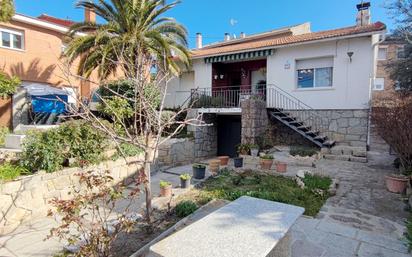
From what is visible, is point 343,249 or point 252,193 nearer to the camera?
point 343,249

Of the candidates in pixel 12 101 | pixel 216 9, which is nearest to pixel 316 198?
pixel 12 101

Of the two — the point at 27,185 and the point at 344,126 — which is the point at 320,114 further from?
the point at 27,185

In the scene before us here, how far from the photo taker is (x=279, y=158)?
11586mm

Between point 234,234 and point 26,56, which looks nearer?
point 234,234

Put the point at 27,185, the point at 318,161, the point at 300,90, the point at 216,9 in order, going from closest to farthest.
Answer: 1. the point at 27,185
2. the point at 318,161
3. the point at 300,90
4. the point at 216,9

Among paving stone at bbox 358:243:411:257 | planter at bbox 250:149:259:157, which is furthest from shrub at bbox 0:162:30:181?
planter at bbox 250:149:259:157

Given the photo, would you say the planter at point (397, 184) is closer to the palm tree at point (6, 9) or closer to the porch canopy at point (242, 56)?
the porch canopy at point (242, 56)

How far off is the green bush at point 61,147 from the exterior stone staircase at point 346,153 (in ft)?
32.0

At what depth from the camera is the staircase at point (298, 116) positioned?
509 inches

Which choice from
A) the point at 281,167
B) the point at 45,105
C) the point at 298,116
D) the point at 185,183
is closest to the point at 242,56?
the point at 298,116

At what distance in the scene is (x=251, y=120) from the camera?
42.4 feet

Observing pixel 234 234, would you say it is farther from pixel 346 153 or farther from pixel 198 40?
pixel 198 40

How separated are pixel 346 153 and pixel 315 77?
16.2 ft

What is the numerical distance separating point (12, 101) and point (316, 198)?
1711 cm
